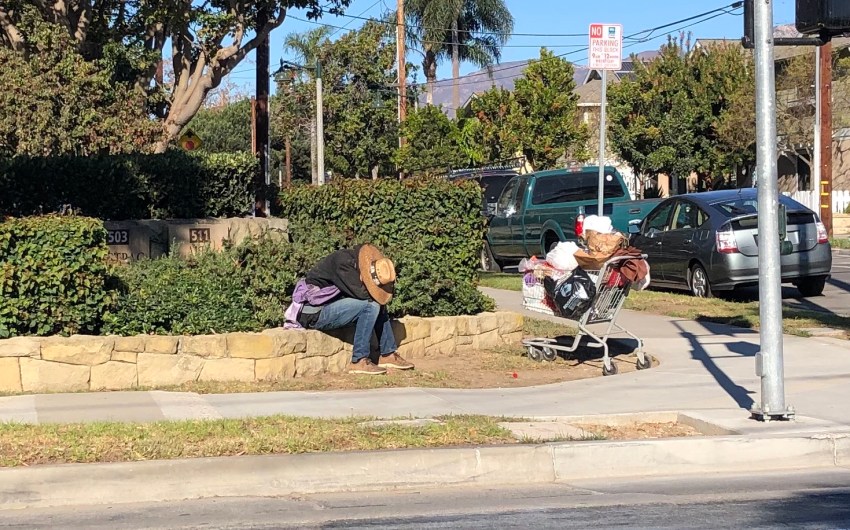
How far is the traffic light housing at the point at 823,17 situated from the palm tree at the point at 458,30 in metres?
49.3

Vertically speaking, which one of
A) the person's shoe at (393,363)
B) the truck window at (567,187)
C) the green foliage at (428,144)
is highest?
the green foliage at (428,144)

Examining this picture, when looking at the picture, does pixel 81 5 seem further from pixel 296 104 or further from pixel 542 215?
pixel 296 104

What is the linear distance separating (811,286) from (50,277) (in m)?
11.2

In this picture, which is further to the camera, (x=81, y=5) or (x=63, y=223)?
(x=81, y=5)

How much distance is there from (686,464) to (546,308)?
11.7 feet

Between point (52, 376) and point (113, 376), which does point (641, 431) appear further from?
point (52, 376)

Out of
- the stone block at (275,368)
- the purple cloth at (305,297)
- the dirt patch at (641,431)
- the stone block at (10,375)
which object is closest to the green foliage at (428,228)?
the purple cloth at (305,297)

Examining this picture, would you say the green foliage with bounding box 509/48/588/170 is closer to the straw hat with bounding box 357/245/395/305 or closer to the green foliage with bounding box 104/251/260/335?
the green foliage with bounding box 104/251/260/335

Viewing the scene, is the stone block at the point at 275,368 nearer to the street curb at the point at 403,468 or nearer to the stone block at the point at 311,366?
the stone block at the point at 311,366

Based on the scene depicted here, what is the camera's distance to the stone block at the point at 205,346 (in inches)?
378

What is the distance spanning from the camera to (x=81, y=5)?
17672mm

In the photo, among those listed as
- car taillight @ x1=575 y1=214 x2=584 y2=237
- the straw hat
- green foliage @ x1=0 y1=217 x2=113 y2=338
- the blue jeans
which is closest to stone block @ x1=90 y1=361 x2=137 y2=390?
green foliage @ x1=0 y1=217 x2=113 y2=338

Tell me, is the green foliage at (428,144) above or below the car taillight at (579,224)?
above

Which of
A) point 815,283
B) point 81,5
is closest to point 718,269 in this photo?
point 815,283
